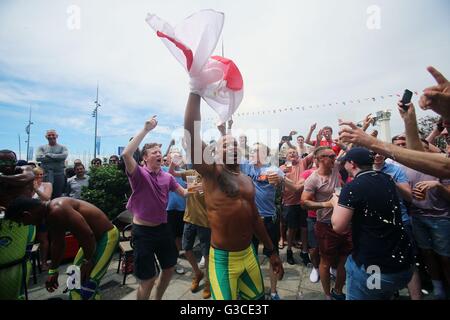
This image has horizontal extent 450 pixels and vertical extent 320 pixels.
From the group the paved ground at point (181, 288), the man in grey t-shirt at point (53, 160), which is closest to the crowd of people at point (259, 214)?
the paved ground at point (181, 288)

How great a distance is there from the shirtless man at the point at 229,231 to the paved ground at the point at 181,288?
1.64 meters

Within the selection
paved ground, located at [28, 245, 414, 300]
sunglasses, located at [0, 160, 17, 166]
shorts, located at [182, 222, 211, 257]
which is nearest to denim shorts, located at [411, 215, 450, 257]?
paved ground, located at [28, 245, 414, 300]

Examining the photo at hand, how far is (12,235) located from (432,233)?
5.31 metres

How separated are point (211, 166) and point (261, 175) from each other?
1618mm

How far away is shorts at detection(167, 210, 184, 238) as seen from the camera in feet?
16.5

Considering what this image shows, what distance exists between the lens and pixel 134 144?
272 cm

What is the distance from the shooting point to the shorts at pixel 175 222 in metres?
5.02

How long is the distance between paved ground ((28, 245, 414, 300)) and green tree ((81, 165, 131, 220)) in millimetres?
1660

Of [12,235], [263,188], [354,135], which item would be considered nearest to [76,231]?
[12,235]

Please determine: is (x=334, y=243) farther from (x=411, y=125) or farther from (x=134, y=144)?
(x=134, y=144)

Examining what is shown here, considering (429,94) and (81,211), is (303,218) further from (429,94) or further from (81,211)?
(81,211)

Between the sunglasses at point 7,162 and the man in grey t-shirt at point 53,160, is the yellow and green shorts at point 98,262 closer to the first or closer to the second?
the sunglasses at point 7,162
